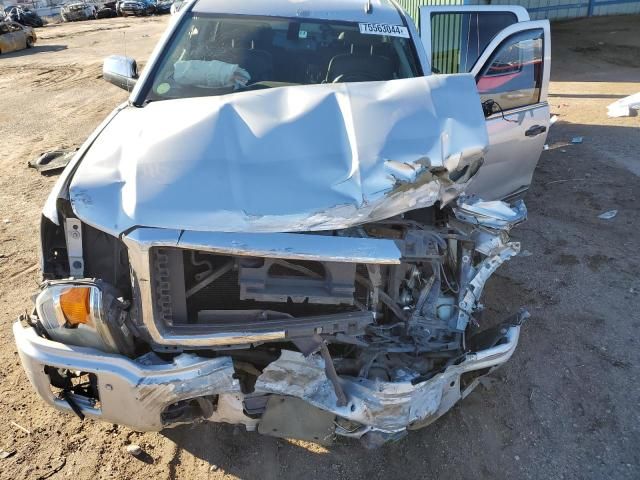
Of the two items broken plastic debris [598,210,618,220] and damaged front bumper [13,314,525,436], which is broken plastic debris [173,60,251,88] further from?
broken plastic debris [598,210,618,220]

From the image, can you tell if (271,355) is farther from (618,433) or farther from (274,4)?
(274,4)

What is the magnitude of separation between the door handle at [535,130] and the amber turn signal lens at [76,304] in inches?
135

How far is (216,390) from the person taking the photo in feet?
7.00

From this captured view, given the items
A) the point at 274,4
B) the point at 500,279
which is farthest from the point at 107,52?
the point at 500,279

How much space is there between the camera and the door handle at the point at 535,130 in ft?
13.8

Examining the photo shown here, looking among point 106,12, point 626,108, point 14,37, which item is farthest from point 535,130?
point 106,12

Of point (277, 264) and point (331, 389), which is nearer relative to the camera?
point (331, 389)

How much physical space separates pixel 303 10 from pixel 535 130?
2.02m

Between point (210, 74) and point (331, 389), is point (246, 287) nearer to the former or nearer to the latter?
point (331, 389)

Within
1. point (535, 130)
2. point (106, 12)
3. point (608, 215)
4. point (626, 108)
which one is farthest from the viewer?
point (106, 12)

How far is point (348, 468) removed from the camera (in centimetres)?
261

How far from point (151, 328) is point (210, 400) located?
403 mm

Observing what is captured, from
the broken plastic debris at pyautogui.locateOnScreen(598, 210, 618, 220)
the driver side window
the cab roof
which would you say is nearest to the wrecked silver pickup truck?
the cab roof

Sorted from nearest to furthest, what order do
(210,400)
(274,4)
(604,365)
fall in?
(210,400), (604,365), (274,4)
